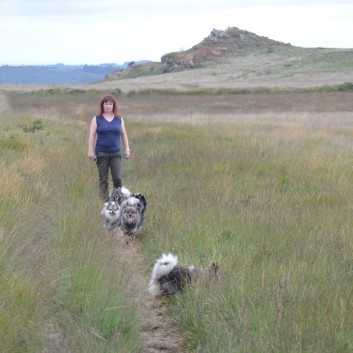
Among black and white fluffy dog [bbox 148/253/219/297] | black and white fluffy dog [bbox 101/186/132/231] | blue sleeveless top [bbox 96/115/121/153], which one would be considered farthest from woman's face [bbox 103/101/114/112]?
black and white fluffy dog [bbox 148/253/219/297]

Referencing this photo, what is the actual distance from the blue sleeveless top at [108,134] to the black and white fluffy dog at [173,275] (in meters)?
4.04

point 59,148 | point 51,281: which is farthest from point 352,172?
point 51,281

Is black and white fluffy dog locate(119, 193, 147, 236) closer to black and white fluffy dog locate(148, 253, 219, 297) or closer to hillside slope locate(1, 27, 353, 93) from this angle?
black and white fluffy dog locate(148, 253, 219, 297)

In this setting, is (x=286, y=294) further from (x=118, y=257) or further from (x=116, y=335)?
(x=118, y=257)

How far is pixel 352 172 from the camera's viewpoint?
11.8 meters

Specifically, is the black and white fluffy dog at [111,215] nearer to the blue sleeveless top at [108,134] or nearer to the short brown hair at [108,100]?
the blue sleeveless top at [108,134]

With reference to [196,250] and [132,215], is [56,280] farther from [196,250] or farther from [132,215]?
[132,215]

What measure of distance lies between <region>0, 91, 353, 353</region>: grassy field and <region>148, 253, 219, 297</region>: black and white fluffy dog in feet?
0.48

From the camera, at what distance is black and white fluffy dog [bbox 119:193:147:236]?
24.2ft

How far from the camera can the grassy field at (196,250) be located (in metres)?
3.87

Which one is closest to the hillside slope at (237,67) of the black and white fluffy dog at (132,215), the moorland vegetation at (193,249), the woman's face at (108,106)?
the moorland vegetation at (193,249)

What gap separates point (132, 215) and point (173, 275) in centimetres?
223

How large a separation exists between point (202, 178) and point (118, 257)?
4.37 meters

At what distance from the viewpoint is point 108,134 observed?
9.06 meters
